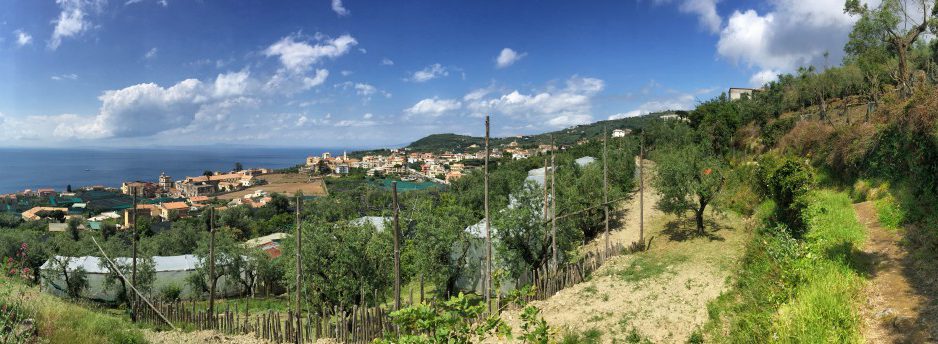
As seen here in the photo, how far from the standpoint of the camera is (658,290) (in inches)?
466

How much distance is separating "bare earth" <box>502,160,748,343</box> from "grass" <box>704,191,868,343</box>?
82cm

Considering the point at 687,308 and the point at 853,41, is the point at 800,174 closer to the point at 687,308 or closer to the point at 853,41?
the point at 687,308

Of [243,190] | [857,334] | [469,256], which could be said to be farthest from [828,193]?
[243,190]

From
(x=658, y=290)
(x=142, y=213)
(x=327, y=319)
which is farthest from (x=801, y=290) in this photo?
(x=142, y=213)

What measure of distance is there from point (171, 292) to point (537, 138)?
7564 cm

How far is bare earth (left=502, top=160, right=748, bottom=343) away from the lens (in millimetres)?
9570

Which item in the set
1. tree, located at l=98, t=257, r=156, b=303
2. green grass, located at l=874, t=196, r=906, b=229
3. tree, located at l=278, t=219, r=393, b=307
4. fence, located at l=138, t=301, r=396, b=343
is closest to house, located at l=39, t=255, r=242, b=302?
tree, located at l=98, t=257, r=156, b=303

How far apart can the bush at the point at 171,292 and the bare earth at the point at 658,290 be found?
17997 mm

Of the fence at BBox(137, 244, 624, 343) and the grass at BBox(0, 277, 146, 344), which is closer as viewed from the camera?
the grass at BBox(0, 277, 146, 344)

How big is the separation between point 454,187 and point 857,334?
34.9 meters

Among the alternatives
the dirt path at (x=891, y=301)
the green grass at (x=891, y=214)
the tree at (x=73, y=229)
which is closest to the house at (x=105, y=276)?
the tree at (x=73, y=229)

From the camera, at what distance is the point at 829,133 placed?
1695cm

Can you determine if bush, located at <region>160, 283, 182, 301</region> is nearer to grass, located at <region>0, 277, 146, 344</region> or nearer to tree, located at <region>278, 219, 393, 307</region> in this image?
grass, located at <region>0, 277, 146, 344</region>

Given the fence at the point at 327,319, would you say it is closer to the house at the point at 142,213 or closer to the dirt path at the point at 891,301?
the dirt path at the point at 891,301
